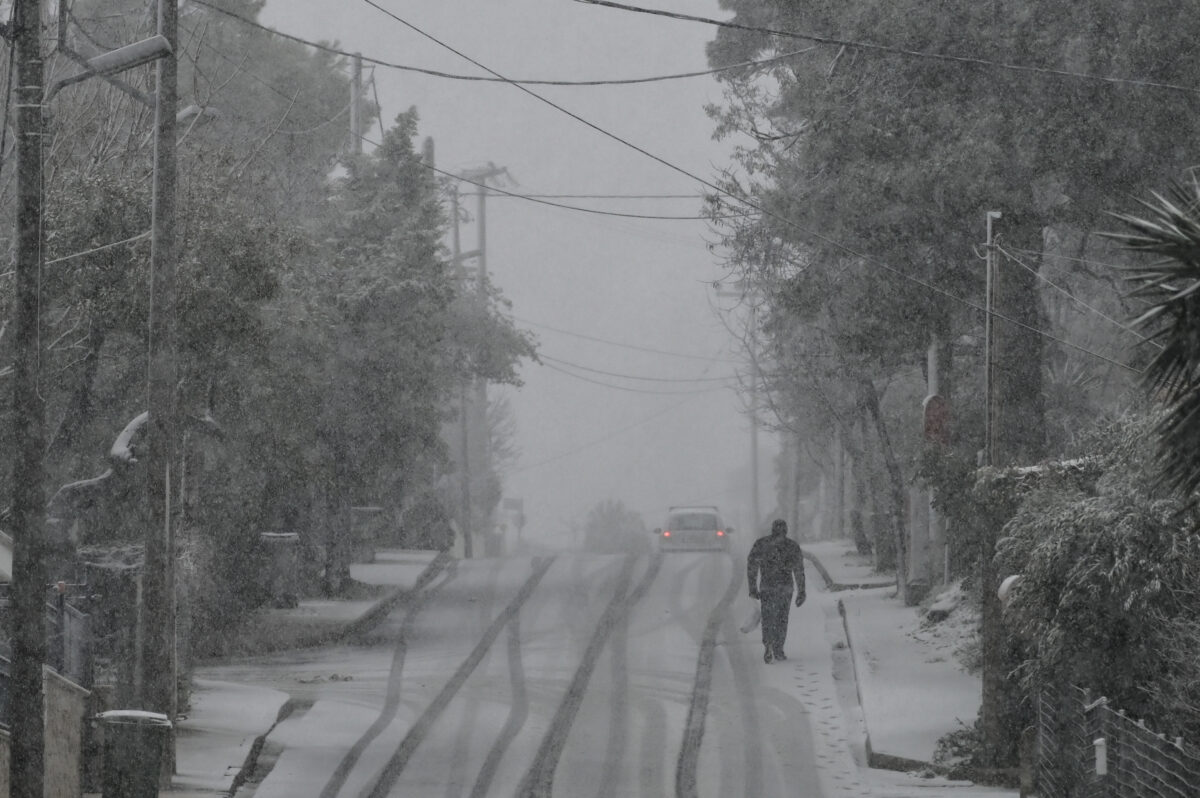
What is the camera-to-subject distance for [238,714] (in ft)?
62.3

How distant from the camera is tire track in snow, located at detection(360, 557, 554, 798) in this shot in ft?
51.6

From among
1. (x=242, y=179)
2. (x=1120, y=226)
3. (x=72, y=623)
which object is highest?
(x=242, y=179)

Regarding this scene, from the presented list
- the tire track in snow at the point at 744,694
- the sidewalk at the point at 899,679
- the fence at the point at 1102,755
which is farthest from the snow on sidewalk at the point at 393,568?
the fence at the point at 1102,755

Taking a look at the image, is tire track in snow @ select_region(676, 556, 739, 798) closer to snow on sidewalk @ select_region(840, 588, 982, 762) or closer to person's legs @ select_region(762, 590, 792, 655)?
person's legs @ select_region(762, 590, 792, 655)

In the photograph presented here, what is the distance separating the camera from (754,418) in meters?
59.1

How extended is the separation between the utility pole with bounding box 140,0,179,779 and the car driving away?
28.0 metres

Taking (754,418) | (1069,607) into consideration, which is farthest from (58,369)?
(754,418)

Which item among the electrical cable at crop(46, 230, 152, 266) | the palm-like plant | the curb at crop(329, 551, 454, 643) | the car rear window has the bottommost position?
the curb at crop(329, 551, 454, 643)

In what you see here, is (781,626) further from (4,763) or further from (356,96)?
(356,96)

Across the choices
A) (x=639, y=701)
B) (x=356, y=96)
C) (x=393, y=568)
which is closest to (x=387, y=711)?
(x=639, y=701)

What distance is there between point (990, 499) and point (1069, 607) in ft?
8.06

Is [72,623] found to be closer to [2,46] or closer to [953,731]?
[953,731]

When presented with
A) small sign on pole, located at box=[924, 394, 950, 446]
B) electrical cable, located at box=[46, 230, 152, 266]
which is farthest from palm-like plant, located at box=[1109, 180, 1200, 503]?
small sign on pole, located at box=[924, 394, 950, 446]

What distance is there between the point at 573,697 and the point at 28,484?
388 inches
